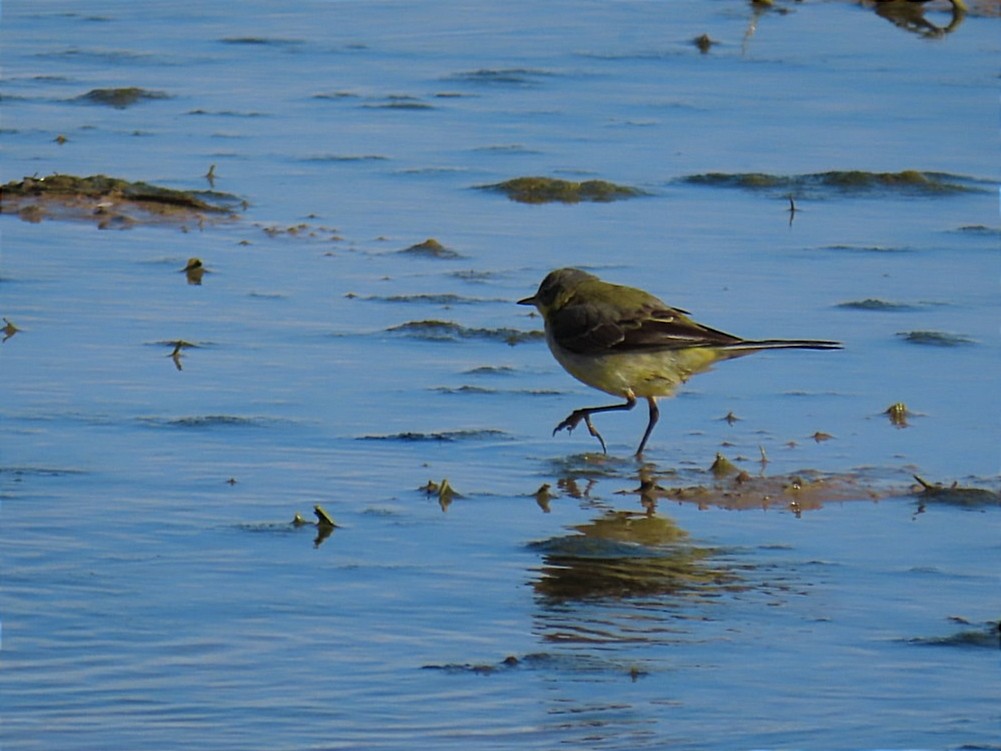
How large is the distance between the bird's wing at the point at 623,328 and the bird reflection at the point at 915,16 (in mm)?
10242

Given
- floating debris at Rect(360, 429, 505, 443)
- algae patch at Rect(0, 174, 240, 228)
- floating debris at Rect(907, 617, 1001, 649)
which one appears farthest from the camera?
algae patch at Rect(0, 174, 240, 228)

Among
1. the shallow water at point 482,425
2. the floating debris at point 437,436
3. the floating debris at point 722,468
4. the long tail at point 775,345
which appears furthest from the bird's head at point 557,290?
the floating debris at point 722,468

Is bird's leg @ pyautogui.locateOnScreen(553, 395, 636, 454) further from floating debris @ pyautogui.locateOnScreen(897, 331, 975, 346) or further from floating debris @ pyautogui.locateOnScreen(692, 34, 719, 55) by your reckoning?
floating debris @ pyautogui.locateOnScreen(692, 34, 719, 55)

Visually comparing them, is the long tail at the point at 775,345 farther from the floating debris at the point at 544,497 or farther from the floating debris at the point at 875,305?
the floating debris at the point at 875,305

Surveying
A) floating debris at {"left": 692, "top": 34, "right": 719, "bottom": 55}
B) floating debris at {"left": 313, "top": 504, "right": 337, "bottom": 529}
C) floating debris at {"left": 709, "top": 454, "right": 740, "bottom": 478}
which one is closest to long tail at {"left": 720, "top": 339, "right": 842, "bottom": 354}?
floating debris at {"left": 709, "top": 454, "right": 740, "bottom": 478}

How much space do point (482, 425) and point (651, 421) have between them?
72 centimetres

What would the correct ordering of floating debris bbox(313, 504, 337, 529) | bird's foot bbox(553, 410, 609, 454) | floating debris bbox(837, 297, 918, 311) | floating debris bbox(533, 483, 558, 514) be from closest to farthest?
floating debris bbox(313, 504, 337, 529) → floating debris bbox(533, 483, 558, 514) → bird's foot bbox(553, 410, 609, 454) → floating debris bbox(837, 297, 918, 311)

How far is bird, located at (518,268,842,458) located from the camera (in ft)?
30.1

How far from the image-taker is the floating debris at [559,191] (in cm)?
1309

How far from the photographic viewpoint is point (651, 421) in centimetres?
900

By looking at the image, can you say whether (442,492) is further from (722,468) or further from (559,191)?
(559,191)

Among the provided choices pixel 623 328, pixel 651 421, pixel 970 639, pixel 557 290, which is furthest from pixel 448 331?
pixel 970 639

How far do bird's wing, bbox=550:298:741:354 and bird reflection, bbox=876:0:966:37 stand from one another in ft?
33.6

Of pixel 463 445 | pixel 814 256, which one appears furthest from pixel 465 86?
pixel 463 445
